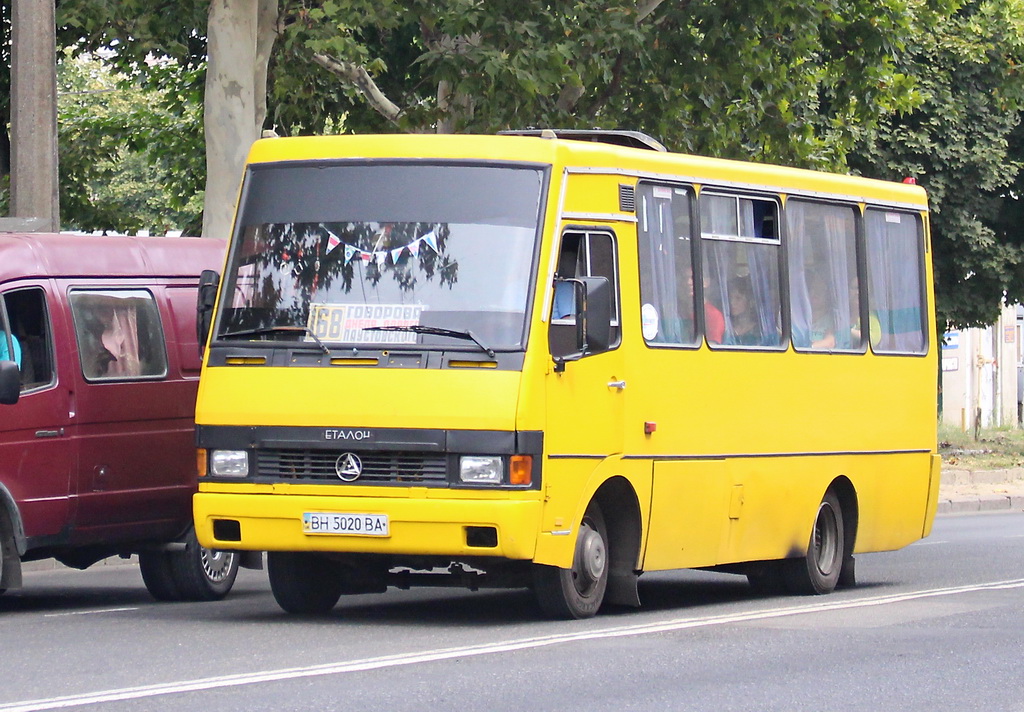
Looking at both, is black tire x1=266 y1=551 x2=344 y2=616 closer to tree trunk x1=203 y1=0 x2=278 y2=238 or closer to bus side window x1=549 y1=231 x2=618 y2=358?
bus side window x1=549 y1=231 x2=618 y2=358

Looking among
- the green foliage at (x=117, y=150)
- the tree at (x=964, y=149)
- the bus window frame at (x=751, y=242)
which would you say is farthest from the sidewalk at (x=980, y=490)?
the bus window frame at (x=751, y=242)

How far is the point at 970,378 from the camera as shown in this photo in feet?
188

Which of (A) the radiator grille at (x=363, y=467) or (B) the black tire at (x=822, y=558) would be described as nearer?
(A) the radiator grille at (x=363, y=467)

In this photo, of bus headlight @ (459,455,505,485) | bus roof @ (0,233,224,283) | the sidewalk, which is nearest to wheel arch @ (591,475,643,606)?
bus headlight @ (459,455,505,485)

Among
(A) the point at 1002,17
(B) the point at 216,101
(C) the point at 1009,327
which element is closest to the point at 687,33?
(B) the point at 216,101

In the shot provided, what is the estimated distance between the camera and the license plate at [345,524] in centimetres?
1081

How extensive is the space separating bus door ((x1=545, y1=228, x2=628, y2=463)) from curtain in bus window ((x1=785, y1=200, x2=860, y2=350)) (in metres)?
2.52

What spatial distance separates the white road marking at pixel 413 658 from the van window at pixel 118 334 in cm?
393

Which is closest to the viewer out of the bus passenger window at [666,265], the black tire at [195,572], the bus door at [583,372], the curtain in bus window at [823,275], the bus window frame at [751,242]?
the bus door at [583,372]

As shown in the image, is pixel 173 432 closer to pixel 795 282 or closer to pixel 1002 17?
pixel 795 282

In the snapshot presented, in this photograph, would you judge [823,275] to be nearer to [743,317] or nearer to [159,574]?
[743,317]

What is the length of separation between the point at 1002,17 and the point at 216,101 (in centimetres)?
1630

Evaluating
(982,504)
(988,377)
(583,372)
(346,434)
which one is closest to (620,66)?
(982,504)

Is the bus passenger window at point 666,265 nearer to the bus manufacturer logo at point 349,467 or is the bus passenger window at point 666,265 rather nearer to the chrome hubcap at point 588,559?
the chrome hubcap at point 588,559
